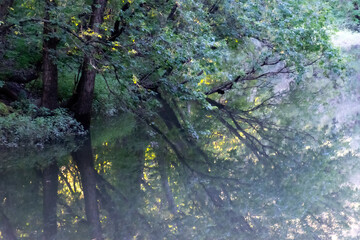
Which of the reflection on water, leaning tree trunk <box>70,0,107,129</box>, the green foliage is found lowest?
the reflection on water

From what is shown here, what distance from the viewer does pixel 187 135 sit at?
1262cm

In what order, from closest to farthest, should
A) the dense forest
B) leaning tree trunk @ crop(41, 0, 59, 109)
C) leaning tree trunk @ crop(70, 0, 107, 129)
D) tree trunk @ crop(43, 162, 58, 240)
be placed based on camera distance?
tree trunk @ crop(43, 162, 58, 240) → the dense forest → leaning tree trunk @ crop(41, 0, 59, 109) → leaning tree trunk @ crop(70, 0, 107, 129)

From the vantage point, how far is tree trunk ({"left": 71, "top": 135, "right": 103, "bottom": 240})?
18.8ft

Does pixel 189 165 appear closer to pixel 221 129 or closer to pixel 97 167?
pixel 97 167

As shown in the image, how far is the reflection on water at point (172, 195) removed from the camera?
5.79 meters

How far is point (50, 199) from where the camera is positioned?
6.71 m

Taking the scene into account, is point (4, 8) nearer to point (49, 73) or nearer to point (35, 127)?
point (49, 73)

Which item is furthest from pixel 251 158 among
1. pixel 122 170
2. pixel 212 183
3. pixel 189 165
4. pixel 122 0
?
pixel 122 0

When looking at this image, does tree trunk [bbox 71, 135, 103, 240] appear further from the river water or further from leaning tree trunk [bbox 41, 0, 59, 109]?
leaning tree trunk [bbox 41, 0, 59, 109]

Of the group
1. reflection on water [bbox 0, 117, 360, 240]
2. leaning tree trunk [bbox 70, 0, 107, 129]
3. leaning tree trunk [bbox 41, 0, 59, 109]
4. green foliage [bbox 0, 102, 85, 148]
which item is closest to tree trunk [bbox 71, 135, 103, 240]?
reflection on water [bbox 0, 117, 360, 240]

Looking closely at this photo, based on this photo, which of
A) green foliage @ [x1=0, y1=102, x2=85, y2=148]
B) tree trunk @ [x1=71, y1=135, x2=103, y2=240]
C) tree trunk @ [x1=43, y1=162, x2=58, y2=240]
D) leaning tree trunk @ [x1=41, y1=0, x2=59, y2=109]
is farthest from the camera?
leaning tree trunk @ [x1=41, y1=0, x2=59, y2=109]

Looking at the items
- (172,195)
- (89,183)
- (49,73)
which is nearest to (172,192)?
(172,195)

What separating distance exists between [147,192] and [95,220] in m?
1.67

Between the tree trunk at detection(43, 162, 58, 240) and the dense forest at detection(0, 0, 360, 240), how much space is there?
3 centimetres
